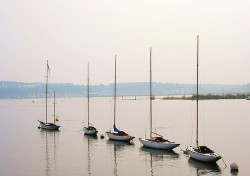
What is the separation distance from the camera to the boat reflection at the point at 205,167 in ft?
118

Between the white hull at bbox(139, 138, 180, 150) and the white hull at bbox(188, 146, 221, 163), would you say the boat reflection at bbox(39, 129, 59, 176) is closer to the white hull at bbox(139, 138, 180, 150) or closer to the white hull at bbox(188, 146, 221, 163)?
the white hull at bbox(139, 138, 180, 150)

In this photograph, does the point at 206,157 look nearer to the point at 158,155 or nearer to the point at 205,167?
the point at 205,167

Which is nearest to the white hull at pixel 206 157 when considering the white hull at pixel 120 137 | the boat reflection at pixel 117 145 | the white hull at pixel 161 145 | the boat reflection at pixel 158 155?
the boat reflection at pixel 158 155

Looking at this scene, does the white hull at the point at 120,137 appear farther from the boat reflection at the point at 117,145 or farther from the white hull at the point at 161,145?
the white hull at the point at 161,145

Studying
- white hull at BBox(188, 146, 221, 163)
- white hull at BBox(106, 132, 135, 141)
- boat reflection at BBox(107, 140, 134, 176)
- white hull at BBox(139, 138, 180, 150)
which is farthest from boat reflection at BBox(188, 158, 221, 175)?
white hull at BBox(106, 132, 135, 141)

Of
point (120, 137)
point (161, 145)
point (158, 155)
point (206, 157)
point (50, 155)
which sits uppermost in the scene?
Answer: point (206, 157)

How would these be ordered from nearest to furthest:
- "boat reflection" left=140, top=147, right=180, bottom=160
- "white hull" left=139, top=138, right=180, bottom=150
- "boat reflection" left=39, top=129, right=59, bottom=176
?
"boat reflection" left=39, top=129, right=59, bottom=176 < "boat reflection" left=140, top=147, right=180, bottom=160 < "white hull" left=139, top=138, right=180, bottom=150

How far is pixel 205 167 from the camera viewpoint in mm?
38000

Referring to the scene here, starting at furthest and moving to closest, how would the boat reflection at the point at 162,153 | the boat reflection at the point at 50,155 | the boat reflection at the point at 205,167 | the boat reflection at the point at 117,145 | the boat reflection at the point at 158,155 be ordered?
the boat reflection at the point at 117,145, the boat reflection at the point at 162,153, the boat reflection at the point at 158,155, the boat reflection at the point at 50,155, the boat reflection at the point at 205,167

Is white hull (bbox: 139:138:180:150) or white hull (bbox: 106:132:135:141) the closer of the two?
white hull (bbox: 139:138:180:150)

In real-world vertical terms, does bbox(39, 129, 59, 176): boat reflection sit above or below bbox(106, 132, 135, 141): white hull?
below

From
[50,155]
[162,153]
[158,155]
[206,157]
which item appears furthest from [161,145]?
[50,155]

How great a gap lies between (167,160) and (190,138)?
22923 millimetres

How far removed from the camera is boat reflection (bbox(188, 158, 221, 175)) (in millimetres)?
36094
